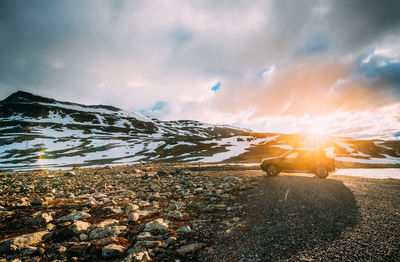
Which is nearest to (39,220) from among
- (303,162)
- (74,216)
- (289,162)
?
(74,216)

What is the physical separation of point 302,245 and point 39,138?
443ft

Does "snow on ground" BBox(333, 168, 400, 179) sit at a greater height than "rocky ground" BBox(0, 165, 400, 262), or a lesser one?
lesser

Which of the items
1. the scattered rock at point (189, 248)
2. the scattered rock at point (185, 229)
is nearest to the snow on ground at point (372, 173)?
the scattered rock at point (185, 229)

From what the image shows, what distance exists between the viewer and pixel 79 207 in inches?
263

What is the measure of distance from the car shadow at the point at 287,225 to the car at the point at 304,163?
717 centimetres

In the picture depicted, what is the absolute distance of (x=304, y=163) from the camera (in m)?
15.1

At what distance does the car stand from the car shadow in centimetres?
717

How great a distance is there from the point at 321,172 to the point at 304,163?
4.55ft

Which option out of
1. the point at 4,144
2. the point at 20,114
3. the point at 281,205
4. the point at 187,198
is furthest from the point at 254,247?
the point at 20,114

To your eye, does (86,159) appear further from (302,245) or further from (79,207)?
(302,245)

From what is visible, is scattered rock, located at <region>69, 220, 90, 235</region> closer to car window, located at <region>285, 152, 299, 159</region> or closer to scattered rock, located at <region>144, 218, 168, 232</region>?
scattered rock, located at <region>144, 218, 168, 232</region>

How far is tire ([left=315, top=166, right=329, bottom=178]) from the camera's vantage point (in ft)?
47.8

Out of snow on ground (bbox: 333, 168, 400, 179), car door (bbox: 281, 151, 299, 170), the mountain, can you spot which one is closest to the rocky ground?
car door (bbox: 281, 151, 299, 170)

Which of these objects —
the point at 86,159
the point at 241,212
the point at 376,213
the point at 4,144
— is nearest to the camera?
the point at 376,213
